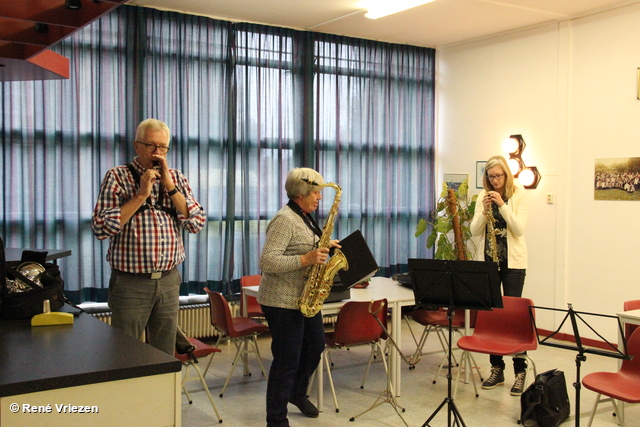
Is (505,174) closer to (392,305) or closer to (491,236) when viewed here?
(491,236)

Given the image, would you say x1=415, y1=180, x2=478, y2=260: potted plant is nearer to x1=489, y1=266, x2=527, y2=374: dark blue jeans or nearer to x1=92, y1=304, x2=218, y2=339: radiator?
x1=489, y1=266, x2=527, y2=374: dark blue jeans

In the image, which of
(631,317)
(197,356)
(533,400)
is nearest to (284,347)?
(197,356)

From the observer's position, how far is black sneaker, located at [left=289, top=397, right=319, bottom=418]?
14.2ft

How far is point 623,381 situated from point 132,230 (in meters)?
2.84

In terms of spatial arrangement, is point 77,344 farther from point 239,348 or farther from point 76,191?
point 76,191

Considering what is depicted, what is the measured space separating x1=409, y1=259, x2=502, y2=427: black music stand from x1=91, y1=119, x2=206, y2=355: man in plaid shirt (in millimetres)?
1420

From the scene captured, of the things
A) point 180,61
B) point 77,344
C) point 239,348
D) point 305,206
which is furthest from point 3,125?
point 77,344

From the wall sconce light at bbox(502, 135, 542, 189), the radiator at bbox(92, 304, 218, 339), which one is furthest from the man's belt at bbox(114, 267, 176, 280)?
the wall sconce light at bbox(502, 135, 542, 189)

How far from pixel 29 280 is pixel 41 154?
3294mm

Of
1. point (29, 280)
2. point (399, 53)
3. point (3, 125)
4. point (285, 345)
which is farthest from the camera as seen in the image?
point (399, 53)

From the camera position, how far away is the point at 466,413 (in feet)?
14.7

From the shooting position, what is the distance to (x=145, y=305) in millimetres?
3115

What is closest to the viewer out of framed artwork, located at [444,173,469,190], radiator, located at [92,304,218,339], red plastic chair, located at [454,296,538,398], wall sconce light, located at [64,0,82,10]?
wall sconce light, located at [64,0,82,10]

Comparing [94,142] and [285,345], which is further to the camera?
[94,142]
